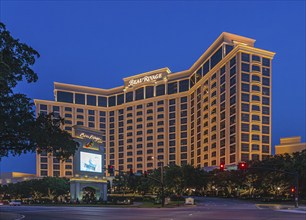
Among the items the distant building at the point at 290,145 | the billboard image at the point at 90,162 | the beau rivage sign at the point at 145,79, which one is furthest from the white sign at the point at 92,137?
the beau rivage sign at the point at 145,79

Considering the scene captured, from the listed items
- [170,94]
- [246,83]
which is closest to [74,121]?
[170,94]

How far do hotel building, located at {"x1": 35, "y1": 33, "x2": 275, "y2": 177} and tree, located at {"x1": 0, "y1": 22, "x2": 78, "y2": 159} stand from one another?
85636mm

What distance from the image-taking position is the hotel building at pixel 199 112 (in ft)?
432

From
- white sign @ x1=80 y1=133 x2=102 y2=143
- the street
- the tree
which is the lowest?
the street

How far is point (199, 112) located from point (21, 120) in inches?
5813

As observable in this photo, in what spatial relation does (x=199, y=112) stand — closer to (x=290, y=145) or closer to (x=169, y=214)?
(x=290, y=145)

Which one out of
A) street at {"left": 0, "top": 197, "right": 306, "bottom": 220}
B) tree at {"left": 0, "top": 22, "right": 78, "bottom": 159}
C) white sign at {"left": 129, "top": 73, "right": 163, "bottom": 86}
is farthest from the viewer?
white sign at {"left": 129, "top": 73, "right": 163, "bottom": 86}

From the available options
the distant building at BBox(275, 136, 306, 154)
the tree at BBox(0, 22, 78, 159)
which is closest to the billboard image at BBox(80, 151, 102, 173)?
the tree at BBox(0, 22, 78, 159)

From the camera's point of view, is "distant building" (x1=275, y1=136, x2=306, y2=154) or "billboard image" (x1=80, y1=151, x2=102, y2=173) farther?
"distant building" (x1=275, y1=136, x2=306, y2=154)

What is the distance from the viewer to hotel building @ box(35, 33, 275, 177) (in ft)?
432

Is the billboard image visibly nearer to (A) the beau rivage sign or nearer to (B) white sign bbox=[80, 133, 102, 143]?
(B) white sign bbox=[80, 133, 102, 143]

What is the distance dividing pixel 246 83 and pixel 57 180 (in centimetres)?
7060

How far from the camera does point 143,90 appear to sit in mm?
193375

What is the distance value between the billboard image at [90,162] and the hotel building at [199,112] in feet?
60.8
